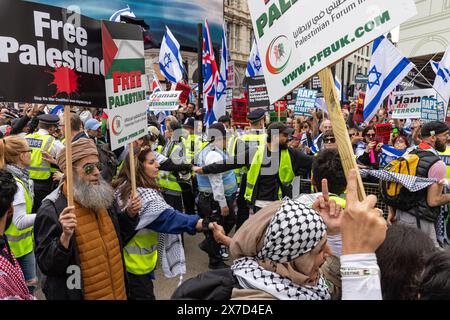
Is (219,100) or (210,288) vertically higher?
(219,100)

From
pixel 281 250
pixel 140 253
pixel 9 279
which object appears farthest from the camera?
pixel 140 253

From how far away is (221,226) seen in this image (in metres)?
2.70

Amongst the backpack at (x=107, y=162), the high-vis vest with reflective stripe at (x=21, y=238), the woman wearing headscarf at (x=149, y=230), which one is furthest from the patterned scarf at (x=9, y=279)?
the backpack at (x=107, y=162)

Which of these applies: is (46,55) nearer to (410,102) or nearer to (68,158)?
(68,158)

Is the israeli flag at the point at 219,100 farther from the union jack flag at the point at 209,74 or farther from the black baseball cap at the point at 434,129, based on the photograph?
the black baseball cap at the point at 434,129

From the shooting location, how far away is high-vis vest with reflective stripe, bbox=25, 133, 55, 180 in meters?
4.91

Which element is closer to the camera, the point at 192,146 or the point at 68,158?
the point at 68,158

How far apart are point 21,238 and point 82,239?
1.42 metres

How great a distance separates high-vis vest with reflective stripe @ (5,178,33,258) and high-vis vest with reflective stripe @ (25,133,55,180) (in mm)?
1646

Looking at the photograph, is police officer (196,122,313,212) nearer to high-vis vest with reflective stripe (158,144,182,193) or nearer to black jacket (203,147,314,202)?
black jacket (203,147,314,202)

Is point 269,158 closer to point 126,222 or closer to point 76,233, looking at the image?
point 126,222

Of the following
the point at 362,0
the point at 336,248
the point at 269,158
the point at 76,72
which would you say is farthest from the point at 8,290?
the point at 269,158

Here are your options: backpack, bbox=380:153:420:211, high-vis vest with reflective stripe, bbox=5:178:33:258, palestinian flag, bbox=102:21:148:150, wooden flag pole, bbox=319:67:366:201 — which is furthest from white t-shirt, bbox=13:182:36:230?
backpack, bbox=380:153:420:211

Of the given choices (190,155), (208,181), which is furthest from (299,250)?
(190,155)
